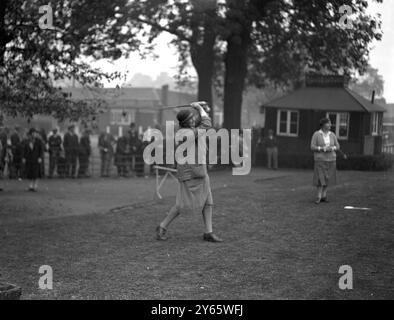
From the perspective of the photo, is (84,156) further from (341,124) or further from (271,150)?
(341,124)

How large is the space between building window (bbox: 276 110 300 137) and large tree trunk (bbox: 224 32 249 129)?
340cm

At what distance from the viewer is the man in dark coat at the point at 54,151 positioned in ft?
78.2

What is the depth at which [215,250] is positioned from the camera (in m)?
8.80

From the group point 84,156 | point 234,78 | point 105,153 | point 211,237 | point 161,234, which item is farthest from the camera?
point 234,78

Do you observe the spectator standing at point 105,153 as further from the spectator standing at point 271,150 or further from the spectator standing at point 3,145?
the spectator standing at point 271,150

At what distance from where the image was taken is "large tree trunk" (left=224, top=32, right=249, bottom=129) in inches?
1118

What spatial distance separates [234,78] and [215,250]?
20.9 meters

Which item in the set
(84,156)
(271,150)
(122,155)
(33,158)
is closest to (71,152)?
(84,156)

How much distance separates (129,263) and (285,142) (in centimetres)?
2456

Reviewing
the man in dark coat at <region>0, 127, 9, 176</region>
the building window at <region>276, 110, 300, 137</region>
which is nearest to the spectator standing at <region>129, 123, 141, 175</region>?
the man in dark coat at <region>0, 127, 9, 176</region>

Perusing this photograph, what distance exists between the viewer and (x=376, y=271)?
750 centimetres

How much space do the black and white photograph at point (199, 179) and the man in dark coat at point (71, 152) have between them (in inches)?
2.3

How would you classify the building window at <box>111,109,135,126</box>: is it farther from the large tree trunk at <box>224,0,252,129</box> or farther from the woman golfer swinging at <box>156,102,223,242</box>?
the woman golfer swinging at <box>156,102,223,242</box>
